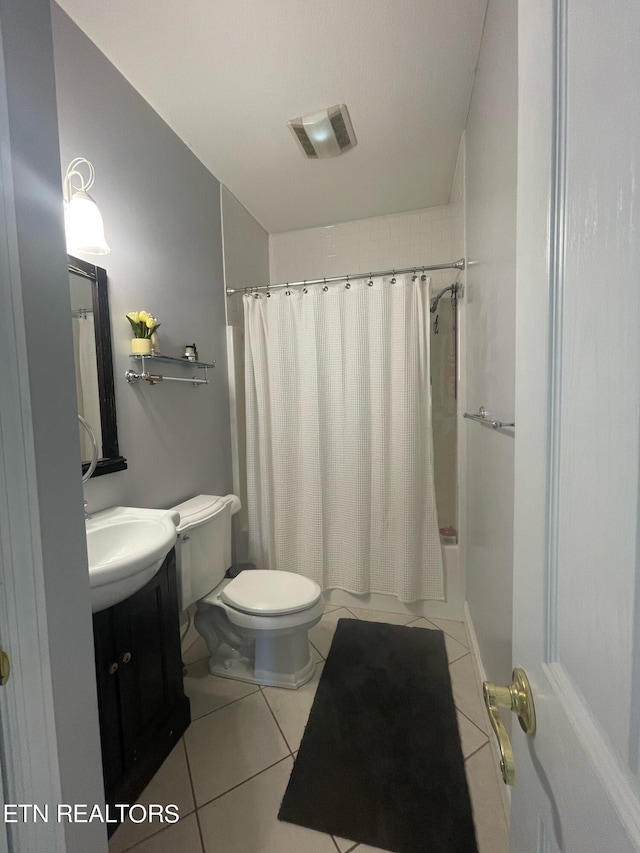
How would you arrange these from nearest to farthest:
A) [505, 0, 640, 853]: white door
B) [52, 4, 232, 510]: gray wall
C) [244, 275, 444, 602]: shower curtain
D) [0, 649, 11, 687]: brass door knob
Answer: [505, 0, 640, 853]: white door
[0, 649, 11, 687]: brass door knob
[52, 4, 232, 510]: gray wall
[244, 275, 444, 602]: shower curtain

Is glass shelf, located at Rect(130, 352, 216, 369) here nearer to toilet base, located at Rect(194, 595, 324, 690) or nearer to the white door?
toilet base, located at Rect(194, 595, 324, 690)

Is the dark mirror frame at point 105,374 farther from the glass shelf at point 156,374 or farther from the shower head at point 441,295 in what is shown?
the shower head at point 441,295

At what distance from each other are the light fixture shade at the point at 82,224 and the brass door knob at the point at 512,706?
5.08 feet

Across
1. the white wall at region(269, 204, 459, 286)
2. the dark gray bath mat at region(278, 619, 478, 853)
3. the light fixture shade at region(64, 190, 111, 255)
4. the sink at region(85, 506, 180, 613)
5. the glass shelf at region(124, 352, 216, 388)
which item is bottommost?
the dark gray bath mat at region(278, 619, 478, 853)

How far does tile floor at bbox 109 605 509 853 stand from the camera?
101cm

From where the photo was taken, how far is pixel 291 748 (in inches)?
50.5

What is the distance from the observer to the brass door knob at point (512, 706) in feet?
1.45

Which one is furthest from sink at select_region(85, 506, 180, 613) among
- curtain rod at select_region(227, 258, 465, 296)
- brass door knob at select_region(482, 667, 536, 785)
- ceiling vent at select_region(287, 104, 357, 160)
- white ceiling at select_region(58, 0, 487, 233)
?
ceiling vent at select_region(287, 104, 357, 160)

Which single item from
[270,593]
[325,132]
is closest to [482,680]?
[270,593]

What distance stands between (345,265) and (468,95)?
1194 millimetres

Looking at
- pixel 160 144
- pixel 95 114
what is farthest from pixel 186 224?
pixel 95 114

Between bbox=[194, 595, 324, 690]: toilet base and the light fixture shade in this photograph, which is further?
bbox=[194, 595, 324, 690]: toilet base

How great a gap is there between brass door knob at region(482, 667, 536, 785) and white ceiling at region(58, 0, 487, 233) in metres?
1.90

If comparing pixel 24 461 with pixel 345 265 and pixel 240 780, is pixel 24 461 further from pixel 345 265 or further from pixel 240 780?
pixel 345 265
